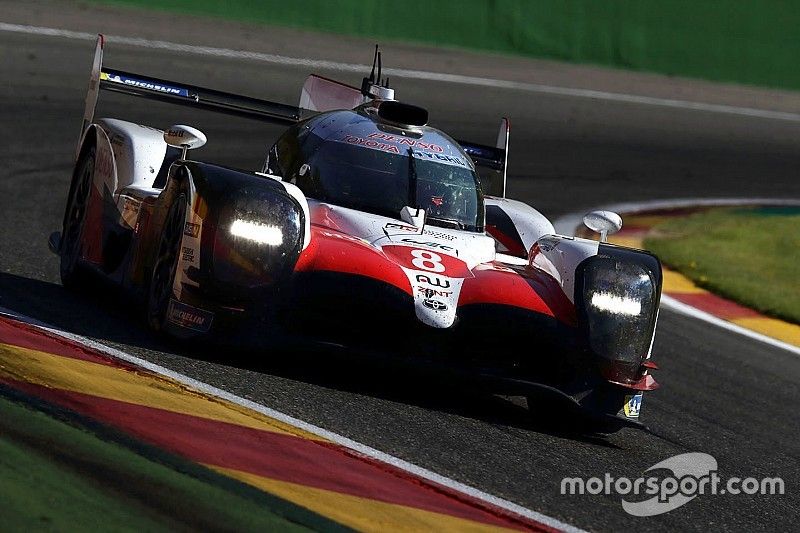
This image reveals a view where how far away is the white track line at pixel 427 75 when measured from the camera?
16.3 m

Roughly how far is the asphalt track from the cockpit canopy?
103 cm

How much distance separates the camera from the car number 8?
21.4 feet

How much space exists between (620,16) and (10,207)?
12249 millimetres

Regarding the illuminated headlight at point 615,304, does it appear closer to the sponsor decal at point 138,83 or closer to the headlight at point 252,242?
the headlight at point 252,242

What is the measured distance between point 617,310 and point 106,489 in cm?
305

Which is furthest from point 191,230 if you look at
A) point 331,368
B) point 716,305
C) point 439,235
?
point 716,305

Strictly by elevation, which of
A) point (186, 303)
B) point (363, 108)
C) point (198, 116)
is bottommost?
point (198, 116)

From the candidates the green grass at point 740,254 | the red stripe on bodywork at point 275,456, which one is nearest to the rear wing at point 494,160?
the green grass at point 740,254

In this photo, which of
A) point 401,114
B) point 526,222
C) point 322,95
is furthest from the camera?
point 322,95

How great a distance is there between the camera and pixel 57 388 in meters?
5.10

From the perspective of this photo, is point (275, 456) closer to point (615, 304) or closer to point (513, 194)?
point (615, 304)

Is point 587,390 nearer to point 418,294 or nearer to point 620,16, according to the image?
point 418,294

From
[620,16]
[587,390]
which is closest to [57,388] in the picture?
[587,390]

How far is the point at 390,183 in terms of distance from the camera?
735cm
